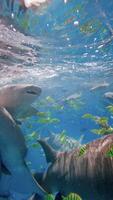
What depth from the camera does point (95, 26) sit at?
16.0 metres

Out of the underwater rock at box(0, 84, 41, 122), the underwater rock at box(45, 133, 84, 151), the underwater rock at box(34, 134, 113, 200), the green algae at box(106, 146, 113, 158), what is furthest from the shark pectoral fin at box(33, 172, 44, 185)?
the underwater rock at box(45, 133, 84, 151)

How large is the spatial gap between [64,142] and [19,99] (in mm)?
8392

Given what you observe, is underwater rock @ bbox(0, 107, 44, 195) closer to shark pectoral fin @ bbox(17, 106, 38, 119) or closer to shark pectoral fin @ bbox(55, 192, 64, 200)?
shark pectoral fin @ bbox(17, 106, 38, 119)

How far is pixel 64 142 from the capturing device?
15758 millimetres

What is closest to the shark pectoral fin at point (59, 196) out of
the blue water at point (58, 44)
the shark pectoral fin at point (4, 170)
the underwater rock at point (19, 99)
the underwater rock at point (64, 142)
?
the shark pectoral fin at point (4, 170)

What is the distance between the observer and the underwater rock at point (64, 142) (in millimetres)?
14800

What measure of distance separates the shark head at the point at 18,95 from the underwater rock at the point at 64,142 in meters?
6.61

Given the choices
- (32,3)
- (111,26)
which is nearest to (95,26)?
(111,26)

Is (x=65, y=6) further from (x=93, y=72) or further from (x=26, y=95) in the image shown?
(x=93, y=72)

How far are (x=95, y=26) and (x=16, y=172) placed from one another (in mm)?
11658

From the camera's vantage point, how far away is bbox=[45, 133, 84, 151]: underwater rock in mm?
14800

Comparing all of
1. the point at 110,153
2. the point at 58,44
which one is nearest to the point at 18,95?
the point at 110,153

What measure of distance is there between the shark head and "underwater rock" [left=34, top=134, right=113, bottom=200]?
3.09 m

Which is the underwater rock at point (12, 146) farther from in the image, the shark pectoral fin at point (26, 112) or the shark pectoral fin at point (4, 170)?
the shark pectoral fin at point (26, 112)
